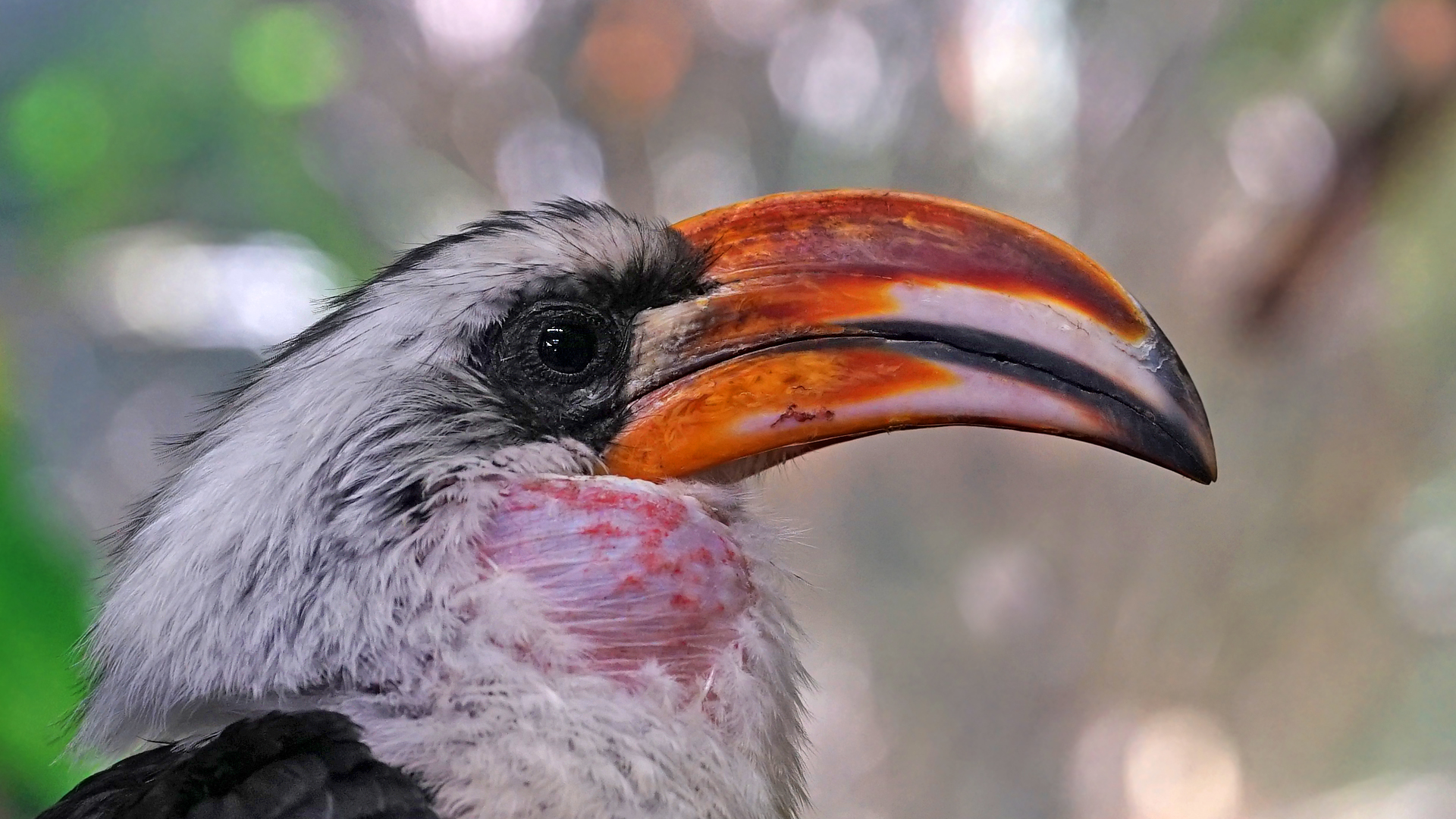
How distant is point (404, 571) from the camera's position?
733mm

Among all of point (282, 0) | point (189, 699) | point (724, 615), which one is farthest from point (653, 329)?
point (282, 0)

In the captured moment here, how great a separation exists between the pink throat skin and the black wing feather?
0.15m

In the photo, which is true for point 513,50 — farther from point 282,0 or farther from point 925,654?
point 925,654

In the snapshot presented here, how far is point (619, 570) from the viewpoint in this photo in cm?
74

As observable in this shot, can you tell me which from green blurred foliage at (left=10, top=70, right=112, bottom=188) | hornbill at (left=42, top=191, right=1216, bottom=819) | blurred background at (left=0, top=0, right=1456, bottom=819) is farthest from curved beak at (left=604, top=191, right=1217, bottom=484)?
green blurred foliage at (left=10, top=70, right=112, bottom=188)

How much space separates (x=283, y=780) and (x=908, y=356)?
556mm

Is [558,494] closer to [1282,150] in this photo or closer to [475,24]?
[1282,150]

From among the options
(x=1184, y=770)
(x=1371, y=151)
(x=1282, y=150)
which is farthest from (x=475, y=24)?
(x=1184, y=770)

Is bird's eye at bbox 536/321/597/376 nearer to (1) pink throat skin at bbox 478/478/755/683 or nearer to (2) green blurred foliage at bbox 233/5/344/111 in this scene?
(1) pink throat skin at bbox 478/478/755/683

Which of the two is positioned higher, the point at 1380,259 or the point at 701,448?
the point at 1380,259

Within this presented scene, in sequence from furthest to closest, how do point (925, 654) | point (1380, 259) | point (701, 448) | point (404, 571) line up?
point (925, 654)
point (1380, 259)
point (701, 448)
point (404, 571)

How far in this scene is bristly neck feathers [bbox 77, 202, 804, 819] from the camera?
0.69 m

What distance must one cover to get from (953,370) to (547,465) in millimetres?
341

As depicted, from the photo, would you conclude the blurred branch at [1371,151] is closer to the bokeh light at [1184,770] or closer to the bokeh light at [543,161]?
the bokeh light at [1184,770]
